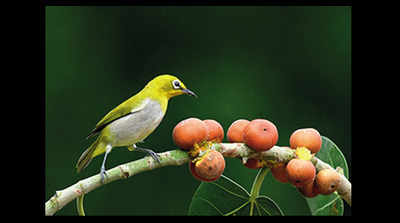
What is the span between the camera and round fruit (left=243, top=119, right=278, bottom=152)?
4.29 ft

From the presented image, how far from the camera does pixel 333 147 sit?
1.53m

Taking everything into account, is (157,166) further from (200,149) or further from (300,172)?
(300,172)

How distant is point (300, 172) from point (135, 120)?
30.5 inches

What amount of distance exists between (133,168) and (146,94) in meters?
0.74

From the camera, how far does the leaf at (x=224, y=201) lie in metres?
1.47

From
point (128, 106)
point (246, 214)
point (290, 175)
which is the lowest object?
point (246, 214)

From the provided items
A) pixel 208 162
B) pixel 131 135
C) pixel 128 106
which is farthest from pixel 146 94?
pixel 208 162

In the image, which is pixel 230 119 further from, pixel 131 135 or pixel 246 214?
pixel 246 214

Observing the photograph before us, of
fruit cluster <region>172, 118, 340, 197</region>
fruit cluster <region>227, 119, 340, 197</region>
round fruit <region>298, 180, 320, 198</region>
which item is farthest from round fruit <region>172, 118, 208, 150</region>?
round fruit <region>298, 180, 320, 198</region>

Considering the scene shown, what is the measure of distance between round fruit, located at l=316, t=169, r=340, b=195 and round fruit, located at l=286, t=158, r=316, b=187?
0.16ft

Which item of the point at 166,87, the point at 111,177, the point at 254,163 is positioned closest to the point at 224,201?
the point at 254,163

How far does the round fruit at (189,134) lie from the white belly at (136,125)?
487mm

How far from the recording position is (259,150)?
1323 mm

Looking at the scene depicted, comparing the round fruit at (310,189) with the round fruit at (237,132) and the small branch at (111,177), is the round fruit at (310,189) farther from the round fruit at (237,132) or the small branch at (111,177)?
the small branch at (111,177)
